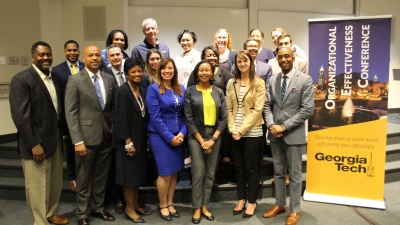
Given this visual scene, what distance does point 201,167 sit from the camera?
2.84 m

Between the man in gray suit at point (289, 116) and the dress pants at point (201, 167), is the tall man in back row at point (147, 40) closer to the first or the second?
the dress pants at point (201, 167)

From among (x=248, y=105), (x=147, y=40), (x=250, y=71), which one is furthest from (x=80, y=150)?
(x=250, y=71)

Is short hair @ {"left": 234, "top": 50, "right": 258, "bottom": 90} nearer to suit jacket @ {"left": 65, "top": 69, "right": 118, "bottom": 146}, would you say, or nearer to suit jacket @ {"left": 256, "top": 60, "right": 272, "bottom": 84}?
suit jacket @ {"left": 256, "top": 60, "right": 272, "bottom": 84}

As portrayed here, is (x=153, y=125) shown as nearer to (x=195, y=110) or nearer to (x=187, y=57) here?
(x=195, y=110)

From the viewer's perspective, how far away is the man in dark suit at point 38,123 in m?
2.46

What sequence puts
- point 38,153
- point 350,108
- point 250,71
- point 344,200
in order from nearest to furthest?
point 38,153 < point 250,71 < point 350,108 < point 344,200

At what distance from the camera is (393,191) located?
3.70 m

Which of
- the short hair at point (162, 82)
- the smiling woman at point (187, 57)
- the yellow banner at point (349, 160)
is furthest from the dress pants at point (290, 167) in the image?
the smiling woman at point (187, 57)

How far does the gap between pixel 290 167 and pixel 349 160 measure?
822mm

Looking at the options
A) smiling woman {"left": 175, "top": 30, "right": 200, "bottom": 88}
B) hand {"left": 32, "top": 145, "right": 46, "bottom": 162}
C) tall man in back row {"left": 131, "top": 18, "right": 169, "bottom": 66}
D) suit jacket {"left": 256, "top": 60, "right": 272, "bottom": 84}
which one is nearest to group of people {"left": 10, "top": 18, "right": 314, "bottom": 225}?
hand {"left": 32, "top": 145, "right": 46, "bottom": 162}

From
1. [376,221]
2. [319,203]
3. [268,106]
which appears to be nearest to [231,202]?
[319,203]

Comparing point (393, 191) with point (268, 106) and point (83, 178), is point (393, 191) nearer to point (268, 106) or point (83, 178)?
point (268, 106)

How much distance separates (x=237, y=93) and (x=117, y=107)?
110 centimetres

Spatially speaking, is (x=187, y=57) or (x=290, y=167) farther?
(x=187, y=57)
